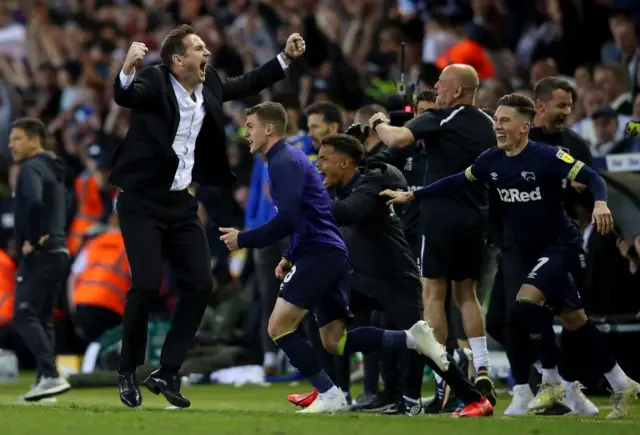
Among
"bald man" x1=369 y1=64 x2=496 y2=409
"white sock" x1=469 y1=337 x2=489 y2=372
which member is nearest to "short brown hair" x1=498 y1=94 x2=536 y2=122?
"bald man" x1=369 y1=64 x2=496 y2=409

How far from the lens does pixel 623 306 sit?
12.3 meters

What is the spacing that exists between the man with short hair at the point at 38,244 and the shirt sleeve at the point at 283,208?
11.9 feet

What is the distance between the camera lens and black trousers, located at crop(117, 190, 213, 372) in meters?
9.08

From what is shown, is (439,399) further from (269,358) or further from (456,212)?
(269,358)

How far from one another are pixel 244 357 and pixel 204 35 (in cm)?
570

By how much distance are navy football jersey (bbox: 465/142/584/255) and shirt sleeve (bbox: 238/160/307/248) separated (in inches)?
50.2

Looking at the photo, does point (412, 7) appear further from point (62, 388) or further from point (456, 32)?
point (62, 388)

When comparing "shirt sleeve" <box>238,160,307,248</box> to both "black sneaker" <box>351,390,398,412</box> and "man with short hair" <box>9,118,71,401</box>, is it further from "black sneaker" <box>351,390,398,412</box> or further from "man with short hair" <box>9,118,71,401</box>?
"man with short hair" <box>9,118,71,401</box>

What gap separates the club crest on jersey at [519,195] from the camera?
9406mm

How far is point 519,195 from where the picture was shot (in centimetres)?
944

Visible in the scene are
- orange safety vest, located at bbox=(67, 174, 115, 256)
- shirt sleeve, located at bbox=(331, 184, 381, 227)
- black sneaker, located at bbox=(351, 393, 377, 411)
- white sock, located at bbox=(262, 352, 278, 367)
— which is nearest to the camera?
shirt sleeve, located at bbox=(331, 184, 381, 227)

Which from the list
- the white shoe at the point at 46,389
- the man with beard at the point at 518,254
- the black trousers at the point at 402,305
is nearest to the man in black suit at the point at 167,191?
the black trousers at the point at 402,305

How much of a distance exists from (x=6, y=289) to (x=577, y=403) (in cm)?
805

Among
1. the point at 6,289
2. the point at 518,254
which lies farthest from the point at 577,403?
the point at 6,289
